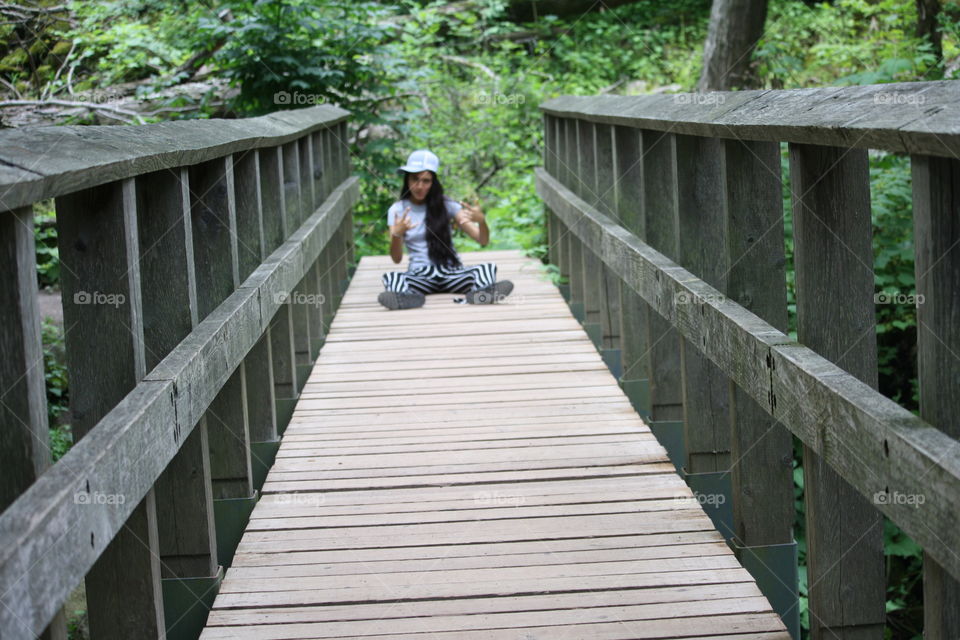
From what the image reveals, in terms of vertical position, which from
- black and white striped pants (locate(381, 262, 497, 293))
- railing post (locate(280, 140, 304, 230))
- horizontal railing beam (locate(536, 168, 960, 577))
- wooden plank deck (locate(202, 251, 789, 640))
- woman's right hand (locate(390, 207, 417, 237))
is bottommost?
wooden plank deck (locate(202, 251, 789, 640))

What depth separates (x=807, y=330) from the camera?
2.73 metres

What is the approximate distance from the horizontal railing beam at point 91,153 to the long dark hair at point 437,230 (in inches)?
162

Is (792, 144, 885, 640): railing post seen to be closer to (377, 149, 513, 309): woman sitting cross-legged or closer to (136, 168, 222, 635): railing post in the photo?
(136, 168, 222, 635): railing post

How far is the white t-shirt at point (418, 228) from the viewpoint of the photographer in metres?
8.16

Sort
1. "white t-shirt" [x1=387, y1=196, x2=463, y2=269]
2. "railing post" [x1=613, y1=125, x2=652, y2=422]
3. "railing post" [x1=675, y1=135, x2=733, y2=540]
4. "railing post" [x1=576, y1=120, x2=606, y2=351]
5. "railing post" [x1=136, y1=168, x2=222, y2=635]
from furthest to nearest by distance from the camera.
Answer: "white t-shirt" [x1=387, y1=196, x2=463, y2=269]
"railing post" [x1=576, y1=120, x2=606, y2=351]
"railing post" [x1=613, y1=125, x2=652, y2=422]
"railing post" [x1=675, y1=135, x2=733, y2=540]
"railing post" [x1=136, y1=168, x2=222, y2=635]

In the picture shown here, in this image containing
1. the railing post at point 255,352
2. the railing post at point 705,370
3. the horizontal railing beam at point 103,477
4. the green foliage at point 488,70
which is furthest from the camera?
the green foliage at point 488,70

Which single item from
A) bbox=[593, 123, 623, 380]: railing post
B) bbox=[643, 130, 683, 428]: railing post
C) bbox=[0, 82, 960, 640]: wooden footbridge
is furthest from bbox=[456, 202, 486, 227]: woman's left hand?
bbox=[643, 130, 683, 428]: railing post

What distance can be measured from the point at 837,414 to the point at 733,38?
29.9 ft

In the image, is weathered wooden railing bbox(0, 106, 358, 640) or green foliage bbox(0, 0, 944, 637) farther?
green foliage bbox(0, 0, 944, 637)

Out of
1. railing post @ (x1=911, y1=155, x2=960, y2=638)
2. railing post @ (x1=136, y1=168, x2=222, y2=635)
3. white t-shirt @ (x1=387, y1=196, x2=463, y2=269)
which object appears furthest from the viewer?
white t-shirt @ (x1=387, y1=196, x2=463, y2=269)

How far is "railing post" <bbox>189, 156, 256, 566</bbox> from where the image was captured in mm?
3803

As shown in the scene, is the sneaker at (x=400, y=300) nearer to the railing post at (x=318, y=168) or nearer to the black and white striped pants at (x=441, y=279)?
the black and white striped pants at (x=441, y=279)

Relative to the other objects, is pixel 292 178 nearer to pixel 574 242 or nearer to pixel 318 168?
pixel 318 168

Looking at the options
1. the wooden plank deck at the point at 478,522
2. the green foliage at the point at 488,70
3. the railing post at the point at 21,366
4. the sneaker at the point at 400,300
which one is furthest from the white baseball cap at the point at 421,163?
the railing post at the point at 21,366
